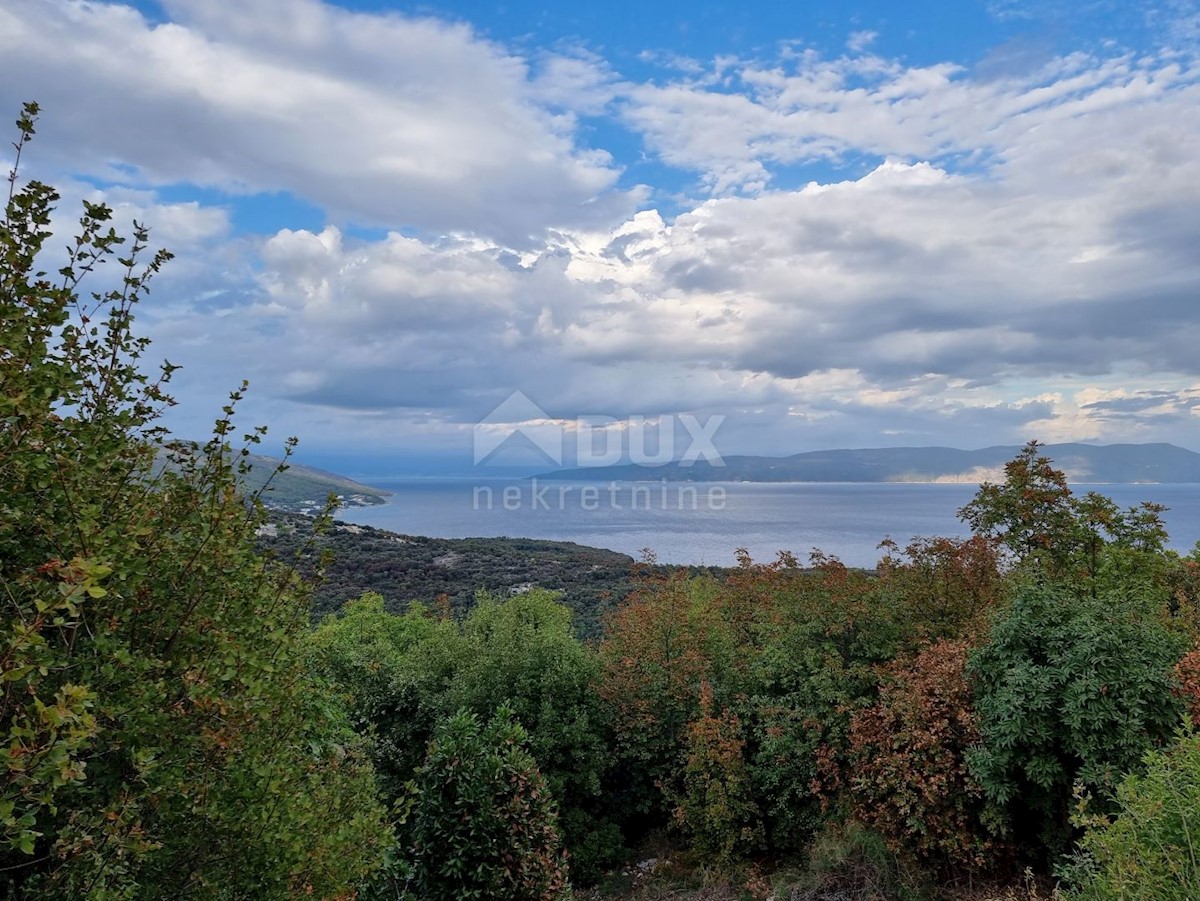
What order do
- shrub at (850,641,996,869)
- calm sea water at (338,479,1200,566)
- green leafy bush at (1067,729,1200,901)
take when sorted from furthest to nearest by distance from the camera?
calm sea water at (338,479,1200,566)
shrub at (850,641,996,869)
green leafy bush at (1067,729,1200,901)

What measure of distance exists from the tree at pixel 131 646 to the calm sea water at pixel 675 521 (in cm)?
3719

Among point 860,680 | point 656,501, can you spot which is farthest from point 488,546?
point 656,501

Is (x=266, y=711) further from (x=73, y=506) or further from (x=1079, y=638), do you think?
(x=1079, y=638)

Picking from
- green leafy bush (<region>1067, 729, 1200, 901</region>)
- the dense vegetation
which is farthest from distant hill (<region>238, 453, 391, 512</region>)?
green leafy bush (<region>1067, 729, 1200, 901</region>)

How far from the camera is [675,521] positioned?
374ft

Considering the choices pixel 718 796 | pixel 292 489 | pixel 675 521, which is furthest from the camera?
pixel 675 521

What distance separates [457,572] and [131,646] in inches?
1648

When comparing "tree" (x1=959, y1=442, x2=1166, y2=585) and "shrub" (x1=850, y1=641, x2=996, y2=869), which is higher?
"tree" (x1=959, y1=442, x2=1166, y2=585)

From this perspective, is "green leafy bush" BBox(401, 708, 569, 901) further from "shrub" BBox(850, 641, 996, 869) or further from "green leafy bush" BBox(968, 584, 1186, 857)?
"green leafy bush" BBox(968, 584, 1186, 857)

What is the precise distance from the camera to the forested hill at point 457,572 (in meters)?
36.1

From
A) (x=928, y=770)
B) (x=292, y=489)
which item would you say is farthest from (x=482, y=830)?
(x=292, y=489)

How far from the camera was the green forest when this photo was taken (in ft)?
10.9

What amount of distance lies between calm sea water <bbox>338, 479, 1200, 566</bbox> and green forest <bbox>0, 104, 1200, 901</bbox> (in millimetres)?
26015

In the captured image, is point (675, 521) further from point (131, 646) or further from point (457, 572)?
point (131, 646)
